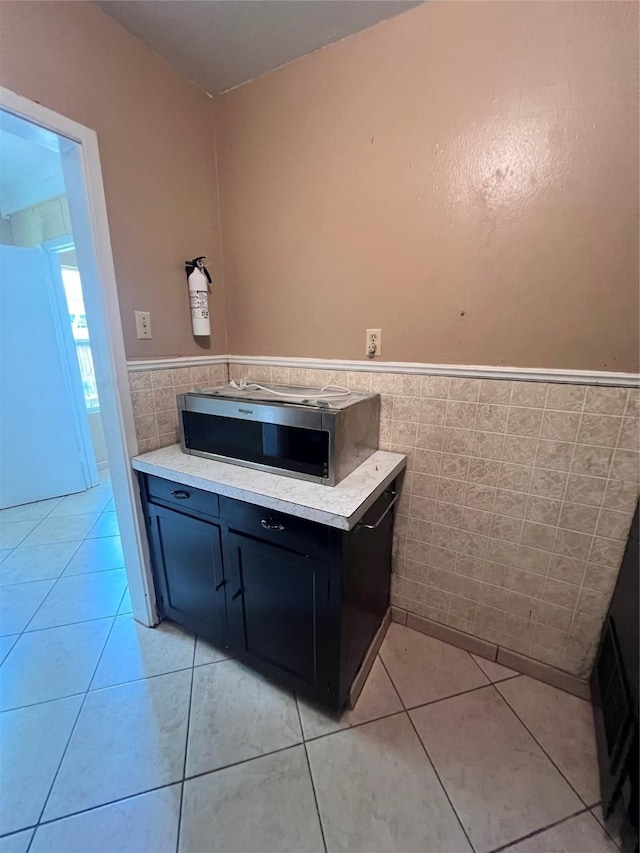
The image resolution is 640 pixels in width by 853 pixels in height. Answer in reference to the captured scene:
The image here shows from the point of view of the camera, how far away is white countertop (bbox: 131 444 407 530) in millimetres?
993

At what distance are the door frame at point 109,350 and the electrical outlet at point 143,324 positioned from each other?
0.28ft

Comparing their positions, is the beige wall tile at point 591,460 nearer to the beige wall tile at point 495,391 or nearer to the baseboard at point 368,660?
the beige wall tile at point 495,391

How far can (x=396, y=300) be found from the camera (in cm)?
134

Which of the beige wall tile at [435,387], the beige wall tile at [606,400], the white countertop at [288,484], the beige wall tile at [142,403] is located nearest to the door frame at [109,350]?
the beige wall tile at [142,403]

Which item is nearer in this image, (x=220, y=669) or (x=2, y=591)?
(x=220, y=669)

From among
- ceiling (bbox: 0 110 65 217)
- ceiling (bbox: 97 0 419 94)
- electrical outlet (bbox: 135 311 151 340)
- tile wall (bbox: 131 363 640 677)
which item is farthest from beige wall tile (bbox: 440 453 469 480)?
ceiling (bbox: 0 110 65 217)

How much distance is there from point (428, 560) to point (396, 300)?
111 cm

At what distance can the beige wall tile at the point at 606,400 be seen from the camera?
1.05m

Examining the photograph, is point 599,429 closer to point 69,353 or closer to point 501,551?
point 501,551

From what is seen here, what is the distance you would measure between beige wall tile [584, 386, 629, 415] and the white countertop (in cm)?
65

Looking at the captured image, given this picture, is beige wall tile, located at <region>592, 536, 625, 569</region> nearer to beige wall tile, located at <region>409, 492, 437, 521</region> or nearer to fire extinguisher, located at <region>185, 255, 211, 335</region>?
beige wall tile, located at <region>409, 492, 437, 521</region>

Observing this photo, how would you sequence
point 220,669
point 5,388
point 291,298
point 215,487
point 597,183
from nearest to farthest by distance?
1. point 597,183
2. point 215,487
3. point 220,669
4. point 291,298
5. point 5,388

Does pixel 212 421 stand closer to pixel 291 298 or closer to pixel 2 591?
pixel 291 298

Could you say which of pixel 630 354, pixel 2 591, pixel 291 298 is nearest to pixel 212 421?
pixel 291 298
